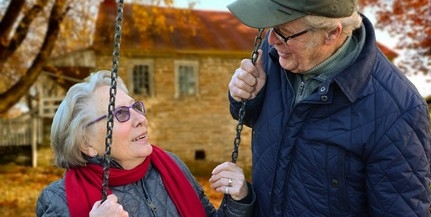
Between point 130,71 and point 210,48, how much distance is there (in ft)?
9.31

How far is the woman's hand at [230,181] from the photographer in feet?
6.99

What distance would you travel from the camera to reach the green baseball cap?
1713mm

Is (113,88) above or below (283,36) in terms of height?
below

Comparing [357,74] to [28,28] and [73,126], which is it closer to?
[73,126]

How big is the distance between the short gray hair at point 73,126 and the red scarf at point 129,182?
7 centimetres

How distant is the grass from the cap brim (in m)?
9.03

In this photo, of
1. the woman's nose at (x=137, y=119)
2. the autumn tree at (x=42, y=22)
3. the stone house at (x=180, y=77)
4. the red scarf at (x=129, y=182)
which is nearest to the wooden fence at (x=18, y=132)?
the stone house at (x=180, y=77)

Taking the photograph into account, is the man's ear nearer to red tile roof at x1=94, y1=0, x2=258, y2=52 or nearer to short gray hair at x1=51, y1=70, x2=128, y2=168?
short gray hair at x1=51, y1=70, x2=128, y2=168

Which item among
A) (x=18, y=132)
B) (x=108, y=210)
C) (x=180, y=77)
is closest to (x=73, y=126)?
(x=108, y=210)

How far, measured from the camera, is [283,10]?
1755 mm

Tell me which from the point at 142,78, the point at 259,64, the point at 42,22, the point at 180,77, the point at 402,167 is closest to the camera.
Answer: the point at 402,167

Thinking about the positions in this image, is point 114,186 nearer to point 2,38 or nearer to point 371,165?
point 371,165

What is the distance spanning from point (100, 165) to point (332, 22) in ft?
3.88

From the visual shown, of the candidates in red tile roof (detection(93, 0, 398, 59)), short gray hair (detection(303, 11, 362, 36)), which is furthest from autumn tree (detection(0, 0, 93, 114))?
short gray hair (detection(303, 11, 362, 36))
